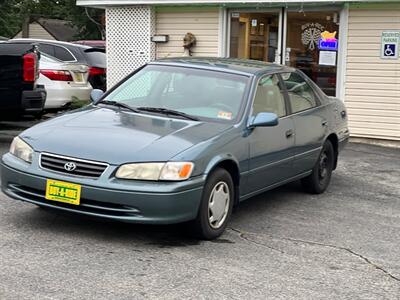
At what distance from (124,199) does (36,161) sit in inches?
33.7

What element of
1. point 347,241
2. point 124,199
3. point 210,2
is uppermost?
point 210,2

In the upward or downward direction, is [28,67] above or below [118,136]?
above

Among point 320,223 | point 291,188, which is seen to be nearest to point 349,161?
point 291,188

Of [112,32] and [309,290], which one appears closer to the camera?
[309,290]

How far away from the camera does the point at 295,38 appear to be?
12.0 m

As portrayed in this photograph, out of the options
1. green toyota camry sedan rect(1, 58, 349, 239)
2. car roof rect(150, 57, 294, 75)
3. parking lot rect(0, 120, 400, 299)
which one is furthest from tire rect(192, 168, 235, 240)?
car roof rect(150, 57, 294, 75)

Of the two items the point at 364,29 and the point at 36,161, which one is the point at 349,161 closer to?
the point at 364,29

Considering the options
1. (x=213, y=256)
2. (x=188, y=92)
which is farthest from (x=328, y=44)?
(x=213, y=256)

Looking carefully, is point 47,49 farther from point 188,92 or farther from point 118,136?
point 118,136

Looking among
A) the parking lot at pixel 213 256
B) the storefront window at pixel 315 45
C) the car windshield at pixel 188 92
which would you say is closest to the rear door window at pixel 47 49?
the storefront window at pixel 315 45

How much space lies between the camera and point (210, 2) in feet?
38.8

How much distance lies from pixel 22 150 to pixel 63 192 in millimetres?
631

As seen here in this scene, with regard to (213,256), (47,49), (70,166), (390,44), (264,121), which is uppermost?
(390,44)

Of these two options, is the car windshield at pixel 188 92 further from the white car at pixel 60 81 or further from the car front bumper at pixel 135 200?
the white car at pixel 60 81
